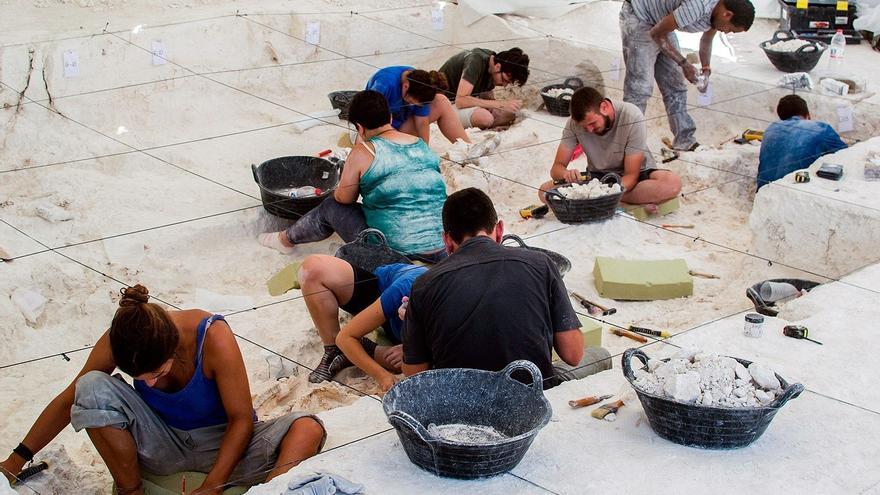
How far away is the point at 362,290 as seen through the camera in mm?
4562

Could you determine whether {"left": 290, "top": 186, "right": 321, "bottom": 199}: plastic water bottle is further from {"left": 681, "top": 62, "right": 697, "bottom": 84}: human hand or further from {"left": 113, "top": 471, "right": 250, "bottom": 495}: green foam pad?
{"left": 113, "top": 471, "right": 250, "bottom": 495}: green foam pad

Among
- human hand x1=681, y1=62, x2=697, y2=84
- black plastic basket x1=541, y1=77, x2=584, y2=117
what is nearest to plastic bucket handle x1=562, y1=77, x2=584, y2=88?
black plastic basket x1=541, y1=77, x2=584, y2=117

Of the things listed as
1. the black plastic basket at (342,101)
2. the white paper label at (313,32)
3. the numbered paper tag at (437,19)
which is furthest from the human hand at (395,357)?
the numbered paper tag at (437,19)

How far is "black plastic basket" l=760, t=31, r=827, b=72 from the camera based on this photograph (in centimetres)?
771

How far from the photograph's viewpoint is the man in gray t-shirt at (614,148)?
226 inches

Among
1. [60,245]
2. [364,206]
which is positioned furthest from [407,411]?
[60,245]

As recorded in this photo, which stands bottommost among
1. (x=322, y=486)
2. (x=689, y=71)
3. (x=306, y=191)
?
(x=306, y=191)

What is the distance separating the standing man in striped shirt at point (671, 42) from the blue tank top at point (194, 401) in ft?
14.0

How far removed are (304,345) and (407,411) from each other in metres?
1.67

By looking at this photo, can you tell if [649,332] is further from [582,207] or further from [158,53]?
[158,53]

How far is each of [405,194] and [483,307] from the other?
184cm

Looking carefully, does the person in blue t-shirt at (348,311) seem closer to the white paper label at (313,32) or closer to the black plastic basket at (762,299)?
the black plastic basket at (762,299)

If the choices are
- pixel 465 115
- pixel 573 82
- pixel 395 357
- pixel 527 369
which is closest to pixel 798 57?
pixel 573 82

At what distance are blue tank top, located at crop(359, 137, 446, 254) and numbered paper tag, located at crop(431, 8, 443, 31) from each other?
13.6 ft
